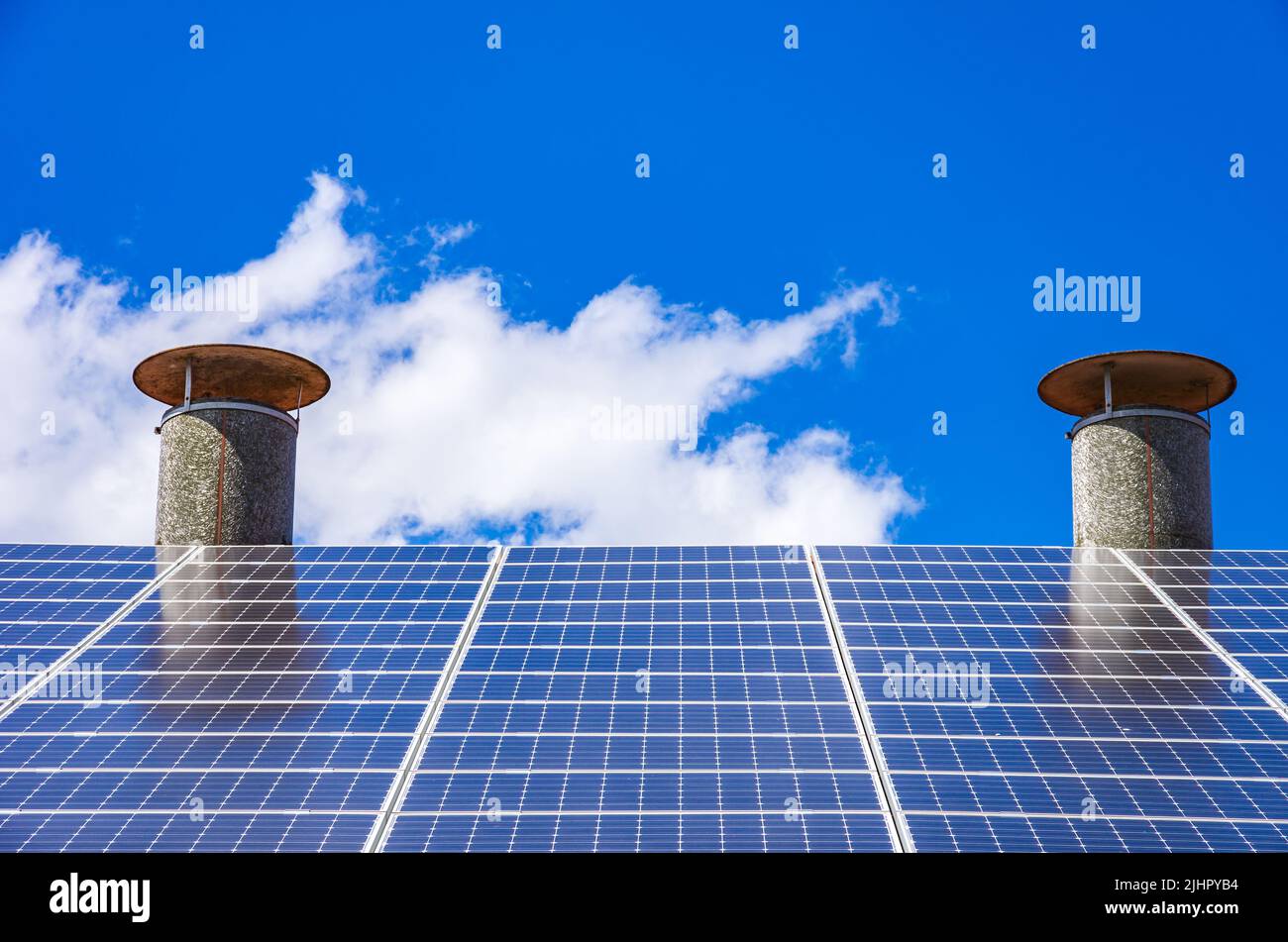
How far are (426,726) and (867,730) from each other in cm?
438

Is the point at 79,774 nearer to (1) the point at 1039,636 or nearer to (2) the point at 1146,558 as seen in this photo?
(1) the point at 1039,636

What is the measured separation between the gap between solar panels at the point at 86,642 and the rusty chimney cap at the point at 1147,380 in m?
14.2

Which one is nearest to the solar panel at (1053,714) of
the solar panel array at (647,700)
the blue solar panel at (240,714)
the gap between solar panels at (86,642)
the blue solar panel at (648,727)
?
the solar panel array at (647,700)

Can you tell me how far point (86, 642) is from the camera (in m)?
15.7

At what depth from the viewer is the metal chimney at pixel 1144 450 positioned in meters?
20.8

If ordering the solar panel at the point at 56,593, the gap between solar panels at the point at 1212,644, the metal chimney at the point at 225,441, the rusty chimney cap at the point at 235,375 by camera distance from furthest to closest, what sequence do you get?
the rusty chimney cap at the point at 235,375
the metal chimney at the point at 225,441
the solar panel at the point at 56,593
the gap between solar panels at the point at 1212,644

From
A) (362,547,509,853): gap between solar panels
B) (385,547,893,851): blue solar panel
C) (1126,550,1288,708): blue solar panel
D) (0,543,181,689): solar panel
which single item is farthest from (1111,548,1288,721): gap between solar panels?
(0,543,181,689): solar panel

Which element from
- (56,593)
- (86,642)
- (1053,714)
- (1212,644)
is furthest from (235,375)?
(1212,644)

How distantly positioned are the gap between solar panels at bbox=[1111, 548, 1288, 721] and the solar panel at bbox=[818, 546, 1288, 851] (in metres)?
0.07

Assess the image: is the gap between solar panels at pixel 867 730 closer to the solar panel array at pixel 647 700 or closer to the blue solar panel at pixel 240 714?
the solar panel array at pixel 647 700

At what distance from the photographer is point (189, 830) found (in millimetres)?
11195

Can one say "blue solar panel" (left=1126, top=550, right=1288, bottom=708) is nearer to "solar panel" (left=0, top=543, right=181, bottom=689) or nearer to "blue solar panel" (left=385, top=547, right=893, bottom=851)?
"blue solar panel" (left=385, top=547, right=893, bottom=851)
